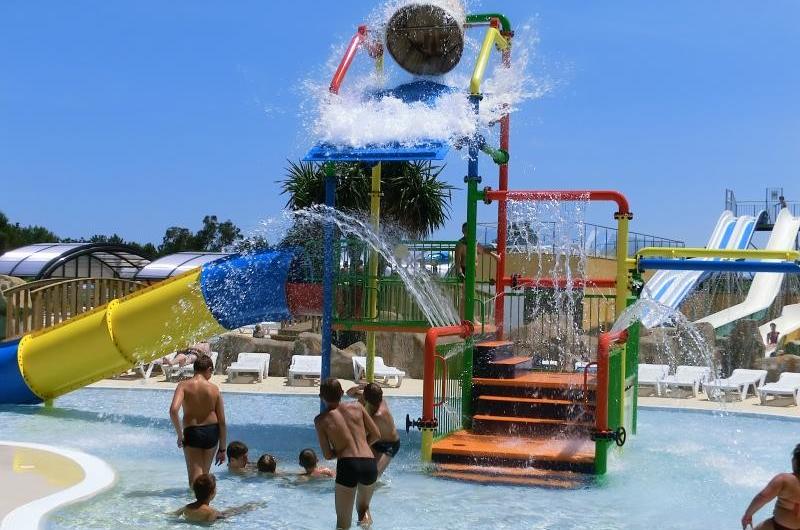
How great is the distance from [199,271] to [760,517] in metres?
6.24

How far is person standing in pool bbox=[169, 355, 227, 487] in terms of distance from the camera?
7293 mm

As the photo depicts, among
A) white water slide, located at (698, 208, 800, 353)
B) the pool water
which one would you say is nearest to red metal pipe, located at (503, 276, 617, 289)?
the pool water

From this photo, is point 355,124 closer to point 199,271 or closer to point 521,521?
point 199,271

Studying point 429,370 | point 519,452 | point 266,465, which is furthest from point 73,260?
point 519,452

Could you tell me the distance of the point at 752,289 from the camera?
2994 centimetres

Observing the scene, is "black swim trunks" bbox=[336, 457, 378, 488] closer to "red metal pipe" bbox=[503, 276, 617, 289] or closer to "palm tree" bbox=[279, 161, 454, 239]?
"red metal pipe" bbox=[503, 276, 617, 289]

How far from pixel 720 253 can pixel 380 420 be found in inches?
180

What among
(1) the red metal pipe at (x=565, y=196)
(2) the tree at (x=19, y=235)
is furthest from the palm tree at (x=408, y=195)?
(2) the tree at (x=19, y=235)

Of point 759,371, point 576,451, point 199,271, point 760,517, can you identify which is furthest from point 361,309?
point 759,371

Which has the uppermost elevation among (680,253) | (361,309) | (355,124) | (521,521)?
(355,124)

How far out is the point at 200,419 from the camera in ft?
24.0

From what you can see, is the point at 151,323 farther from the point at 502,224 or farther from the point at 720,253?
the point at 720,253

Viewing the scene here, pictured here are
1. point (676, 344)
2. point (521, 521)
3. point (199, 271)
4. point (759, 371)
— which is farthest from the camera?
point (676, 344)

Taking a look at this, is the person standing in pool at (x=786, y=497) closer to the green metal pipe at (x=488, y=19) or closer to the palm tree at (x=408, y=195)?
the green metal pipe at (x=488, y=19)
